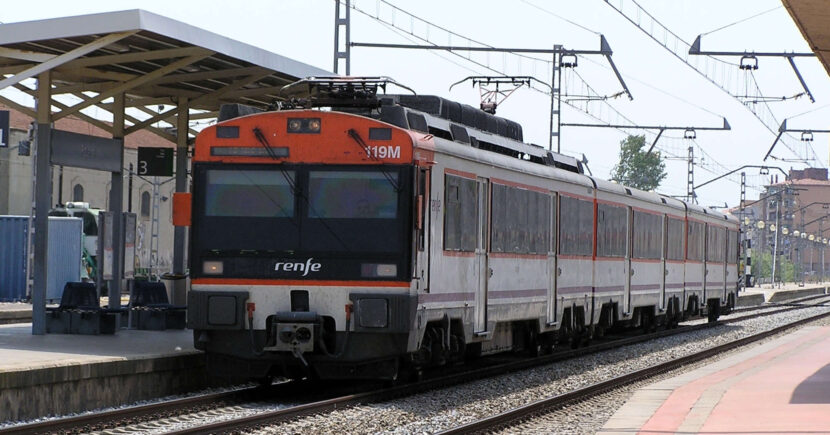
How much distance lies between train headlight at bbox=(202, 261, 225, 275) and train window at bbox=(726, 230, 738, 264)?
84.0 feet

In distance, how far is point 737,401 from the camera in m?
14.1

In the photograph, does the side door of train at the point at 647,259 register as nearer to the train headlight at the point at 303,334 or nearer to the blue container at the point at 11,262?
the train headlight at the point at 303,334

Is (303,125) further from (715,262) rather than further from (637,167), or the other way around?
(637,167)

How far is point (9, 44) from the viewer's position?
54.3 ft

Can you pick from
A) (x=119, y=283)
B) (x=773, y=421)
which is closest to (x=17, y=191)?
(x=119, y=283)

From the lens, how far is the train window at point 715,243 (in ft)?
116

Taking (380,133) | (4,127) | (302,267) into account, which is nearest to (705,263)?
(4,127)

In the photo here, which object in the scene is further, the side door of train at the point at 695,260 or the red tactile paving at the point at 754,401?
the side door of train at the point at 695,260

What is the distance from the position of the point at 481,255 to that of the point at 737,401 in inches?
163

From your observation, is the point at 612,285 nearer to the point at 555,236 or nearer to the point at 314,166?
the point at 555,236

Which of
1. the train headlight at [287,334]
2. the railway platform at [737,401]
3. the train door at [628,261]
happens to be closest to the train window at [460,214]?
the train headlight at [287,334]

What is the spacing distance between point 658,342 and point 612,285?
324cm

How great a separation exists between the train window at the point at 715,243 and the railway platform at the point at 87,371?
65.7 feet

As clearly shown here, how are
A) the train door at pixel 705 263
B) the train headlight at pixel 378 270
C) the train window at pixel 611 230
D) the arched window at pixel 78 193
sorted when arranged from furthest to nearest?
the arched window at pixel 78 193 < the train door at pixel 705 263 < the train window at pixel 611 230 < the train headlight at pixel 378 270
